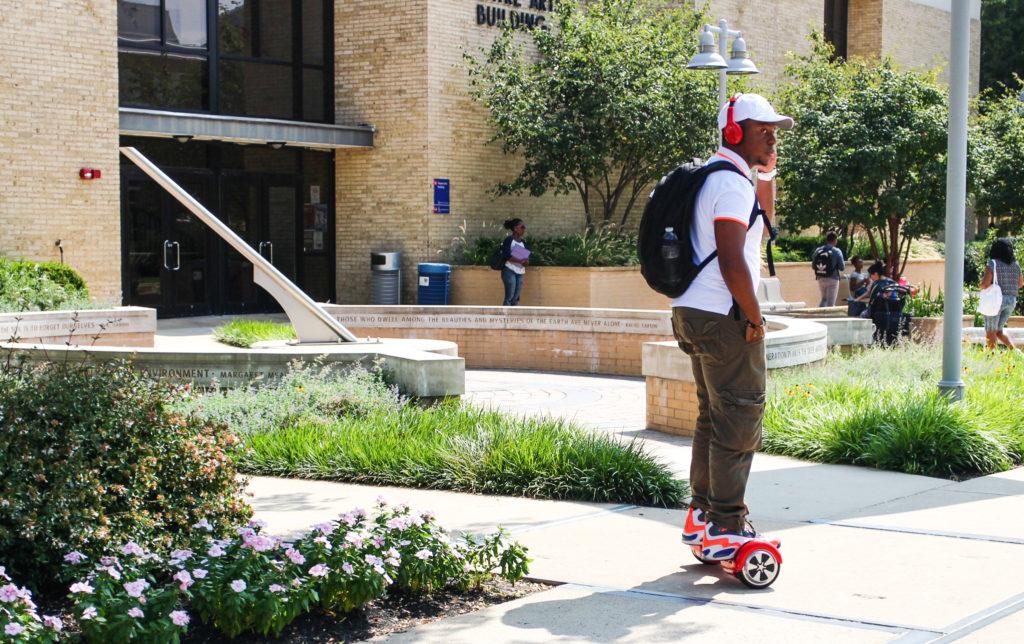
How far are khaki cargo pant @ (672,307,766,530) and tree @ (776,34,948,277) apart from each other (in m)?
20.2

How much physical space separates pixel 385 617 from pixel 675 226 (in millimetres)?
2096

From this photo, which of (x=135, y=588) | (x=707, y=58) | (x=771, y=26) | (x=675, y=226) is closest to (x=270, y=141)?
(x=707, y=58)

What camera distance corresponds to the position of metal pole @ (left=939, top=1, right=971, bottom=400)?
10.3 metres

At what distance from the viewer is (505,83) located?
25203mm

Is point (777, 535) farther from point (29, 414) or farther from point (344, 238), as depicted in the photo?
point (344, 238)

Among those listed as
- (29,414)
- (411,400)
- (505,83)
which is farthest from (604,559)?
(505,83)

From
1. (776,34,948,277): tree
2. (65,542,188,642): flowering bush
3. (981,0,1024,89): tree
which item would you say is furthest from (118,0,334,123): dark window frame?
(981,0,1024,89): tree

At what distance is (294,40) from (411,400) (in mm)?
16926

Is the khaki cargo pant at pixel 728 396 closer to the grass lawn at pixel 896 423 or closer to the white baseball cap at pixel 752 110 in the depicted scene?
the white baseball cap at pixel 752 110

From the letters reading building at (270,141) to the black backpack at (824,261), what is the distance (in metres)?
6.24

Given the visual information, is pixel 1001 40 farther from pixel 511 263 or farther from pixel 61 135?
pixel 61 135

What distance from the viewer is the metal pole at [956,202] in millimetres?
10273

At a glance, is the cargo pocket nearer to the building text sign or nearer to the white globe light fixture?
the white globe light fixture

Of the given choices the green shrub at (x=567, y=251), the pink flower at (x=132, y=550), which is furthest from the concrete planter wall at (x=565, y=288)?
the pink flower at (x=132, y=550)
